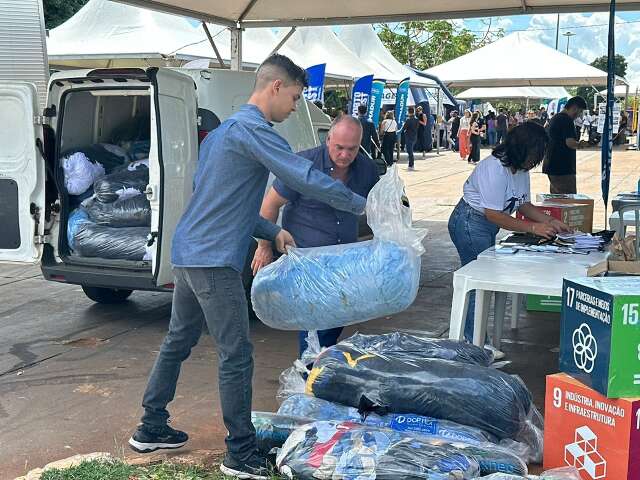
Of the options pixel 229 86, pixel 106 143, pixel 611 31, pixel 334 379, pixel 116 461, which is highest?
pixel 611 31

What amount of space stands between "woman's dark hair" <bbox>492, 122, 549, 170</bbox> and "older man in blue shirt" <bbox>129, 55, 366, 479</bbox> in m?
1.73

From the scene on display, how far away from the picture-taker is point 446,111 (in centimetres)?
4150

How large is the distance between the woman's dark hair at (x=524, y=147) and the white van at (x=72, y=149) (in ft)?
8.21

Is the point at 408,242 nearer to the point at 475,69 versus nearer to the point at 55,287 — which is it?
the point at 55,287

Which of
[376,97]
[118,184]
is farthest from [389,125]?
[118,184]

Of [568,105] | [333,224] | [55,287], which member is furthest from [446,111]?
[333,224]

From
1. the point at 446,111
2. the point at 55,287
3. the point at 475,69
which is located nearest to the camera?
the point at 55,287

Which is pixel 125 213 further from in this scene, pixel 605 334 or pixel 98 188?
pixel 605 334

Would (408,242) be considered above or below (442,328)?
above

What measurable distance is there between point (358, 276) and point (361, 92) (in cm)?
1925

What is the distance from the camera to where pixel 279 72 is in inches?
143

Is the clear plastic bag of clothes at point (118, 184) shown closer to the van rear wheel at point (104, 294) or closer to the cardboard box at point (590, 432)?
the van rear wheel at point (104, 294)

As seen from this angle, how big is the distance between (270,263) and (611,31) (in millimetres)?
5047

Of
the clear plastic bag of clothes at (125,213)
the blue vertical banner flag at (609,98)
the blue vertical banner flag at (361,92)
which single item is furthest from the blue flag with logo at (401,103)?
the clear plastic bag of clothes at (125,213)
